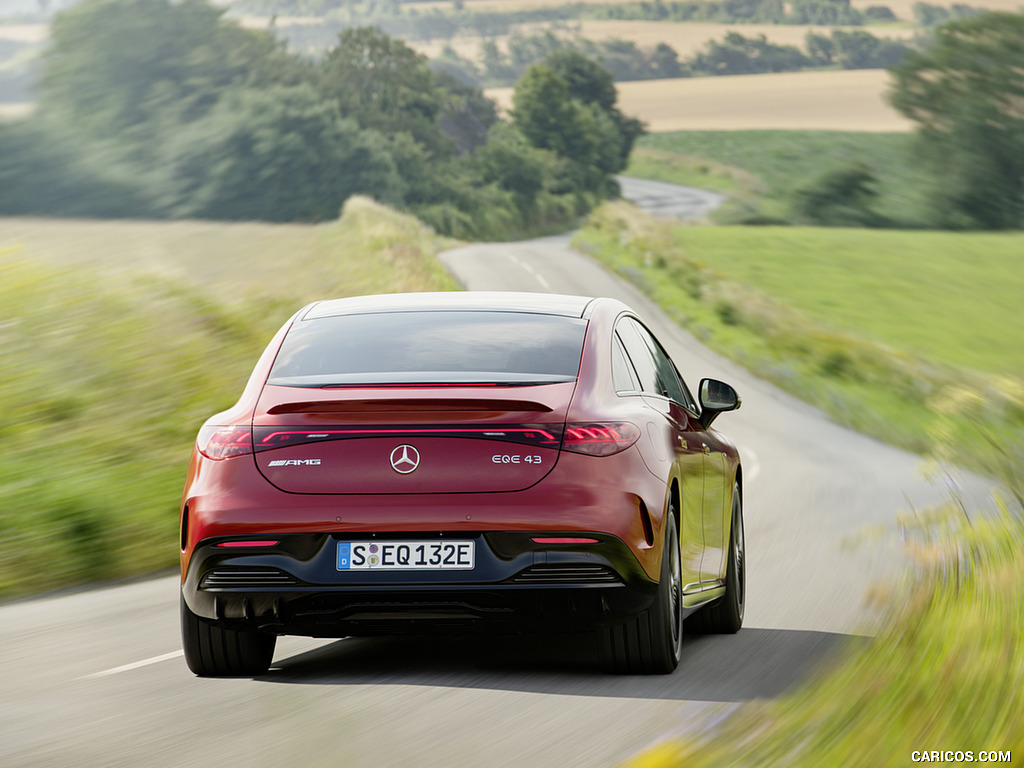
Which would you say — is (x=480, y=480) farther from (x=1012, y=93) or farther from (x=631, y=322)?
(x=1012, y=93)

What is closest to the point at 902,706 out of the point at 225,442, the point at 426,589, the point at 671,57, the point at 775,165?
the point at 426,589

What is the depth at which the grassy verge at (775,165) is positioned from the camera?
86.1m

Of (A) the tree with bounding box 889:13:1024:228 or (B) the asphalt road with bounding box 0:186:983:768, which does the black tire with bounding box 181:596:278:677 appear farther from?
(A) the tree with bounding box 889:13:1024:228

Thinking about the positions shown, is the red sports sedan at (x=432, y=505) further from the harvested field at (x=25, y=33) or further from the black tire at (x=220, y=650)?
the harvested field at (x=25, y=33)

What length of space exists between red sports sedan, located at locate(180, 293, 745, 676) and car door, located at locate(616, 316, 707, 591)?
1.16 feet

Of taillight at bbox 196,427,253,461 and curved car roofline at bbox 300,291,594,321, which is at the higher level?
curved car roofline at bbox 300,291,594,321

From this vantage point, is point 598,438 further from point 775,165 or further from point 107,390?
point 775,165

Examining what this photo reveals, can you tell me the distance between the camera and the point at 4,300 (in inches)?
786

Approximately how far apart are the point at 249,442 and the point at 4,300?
50.3 ft

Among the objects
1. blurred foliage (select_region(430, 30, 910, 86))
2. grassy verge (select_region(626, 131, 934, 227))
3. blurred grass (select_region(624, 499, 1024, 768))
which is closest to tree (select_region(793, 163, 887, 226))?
grassy verge (select_region(626, 131, 934, 227))

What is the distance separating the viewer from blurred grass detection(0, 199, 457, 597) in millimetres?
10703
